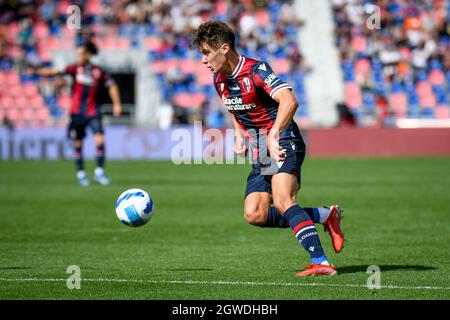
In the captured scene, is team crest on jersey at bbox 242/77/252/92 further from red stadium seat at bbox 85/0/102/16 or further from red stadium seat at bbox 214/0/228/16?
red stadium seat at bbox 85/0/102/16

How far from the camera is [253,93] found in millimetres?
8344

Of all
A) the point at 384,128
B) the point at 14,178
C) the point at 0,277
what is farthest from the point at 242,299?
the point at 384,128

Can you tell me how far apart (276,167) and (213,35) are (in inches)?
52.2

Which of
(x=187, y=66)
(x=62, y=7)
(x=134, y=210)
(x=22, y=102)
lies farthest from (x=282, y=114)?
(x=62, y=7)

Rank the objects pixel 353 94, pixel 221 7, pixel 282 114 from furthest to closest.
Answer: pixel 221 7, pixel 353 94, pixel 282 114

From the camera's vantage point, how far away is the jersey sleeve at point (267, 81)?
318 inches

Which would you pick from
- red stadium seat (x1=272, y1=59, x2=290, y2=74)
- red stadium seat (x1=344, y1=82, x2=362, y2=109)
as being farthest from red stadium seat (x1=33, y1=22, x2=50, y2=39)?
red stadium seat (x1=344, y1=82, x2=362, y2=109)

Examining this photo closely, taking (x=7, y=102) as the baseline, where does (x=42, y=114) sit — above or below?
below

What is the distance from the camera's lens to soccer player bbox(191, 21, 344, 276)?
8023mm

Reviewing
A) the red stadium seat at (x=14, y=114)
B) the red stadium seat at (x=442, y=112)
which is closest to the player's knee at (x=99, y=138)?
the red stadium seat at (x=14, y=114)

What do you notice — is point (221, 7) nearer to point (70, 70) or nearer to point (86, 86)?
point (86, 86)

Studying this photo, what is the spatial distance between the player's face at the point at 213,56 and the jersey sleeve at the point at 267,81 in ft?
1.04
